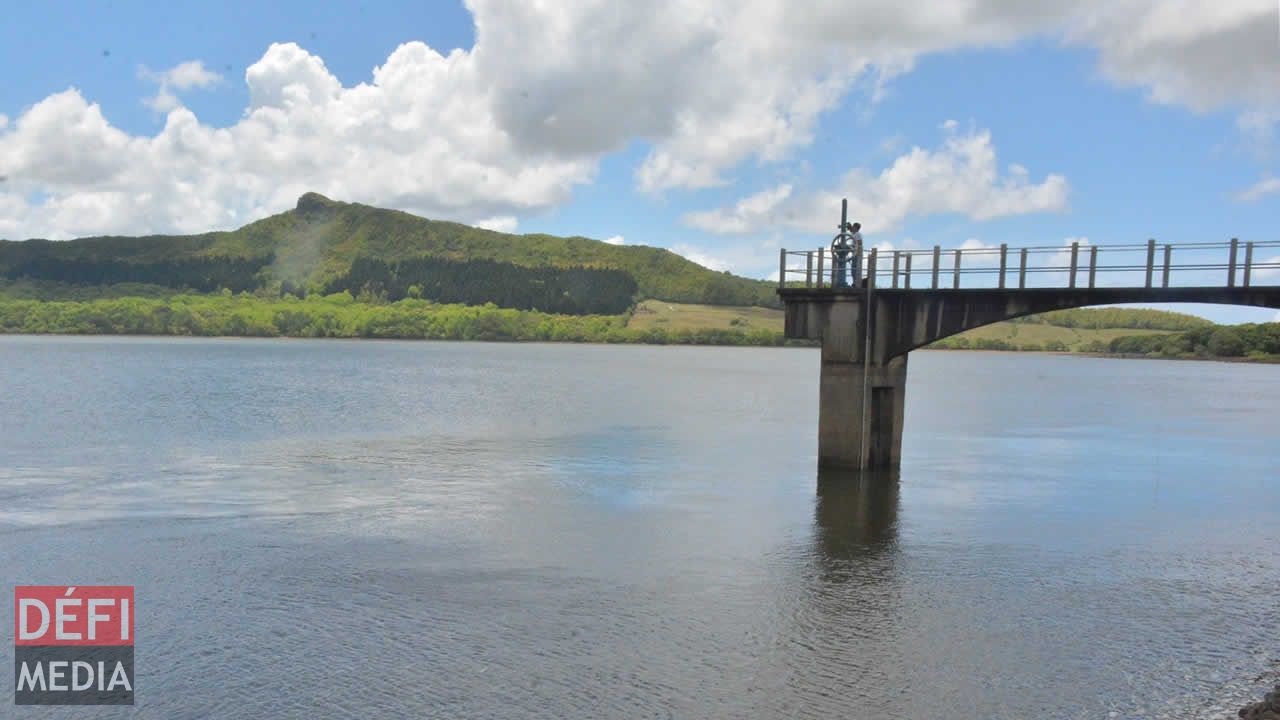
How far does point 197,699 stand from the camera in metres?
14.7

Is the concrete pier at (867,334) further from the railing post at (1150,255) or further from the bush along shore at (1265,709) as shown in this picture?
the bush along shore at (1265,709)

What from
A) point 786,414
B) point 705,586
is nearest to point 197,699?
point 705,586

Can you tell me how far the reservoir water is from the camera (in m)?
15.4

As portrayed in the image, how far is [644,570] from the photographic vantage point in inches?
886

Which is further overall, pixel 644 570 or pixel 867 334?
pixel 867 334

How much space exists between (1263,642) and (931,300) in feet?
57.2

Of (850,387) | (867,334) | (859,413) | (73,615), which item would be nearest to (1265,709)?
(73,615)

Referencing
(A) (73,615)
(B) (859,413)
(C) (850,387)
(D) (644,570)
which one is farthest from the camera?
(B) (859,413)

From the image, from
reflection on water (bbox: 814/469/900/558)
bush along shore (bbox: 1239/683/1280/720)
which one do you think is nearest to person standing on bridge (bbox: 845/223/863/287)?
reflection on water (bbox: 814/469/900/558)

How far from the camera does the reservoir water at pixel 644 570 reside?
1539 centimetres

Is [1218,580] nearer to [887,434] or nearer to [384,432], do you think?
[887,434]

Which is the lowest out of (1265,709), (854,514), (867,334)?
(854,514)

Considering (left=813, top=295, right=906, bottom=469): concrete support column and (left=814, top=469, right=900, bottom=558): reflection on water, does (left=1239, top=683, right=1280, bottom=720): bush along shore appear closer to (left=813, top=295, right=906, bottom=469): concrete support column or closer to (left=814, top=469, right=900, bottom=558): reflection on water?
(left=814, top=469, right=900, bottom=558): reflection on water

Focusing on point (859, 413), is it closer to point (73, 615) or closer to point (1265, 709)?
point (1265, 709)
